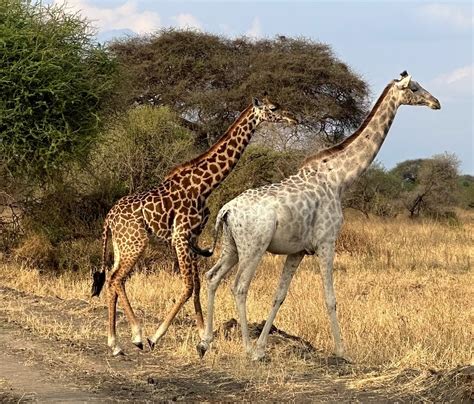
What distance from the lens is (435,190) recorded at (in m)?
37.1

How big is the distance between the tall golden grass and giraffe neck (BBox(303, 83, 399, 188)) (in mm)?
1774

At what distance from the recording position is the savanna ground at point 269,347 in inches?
257

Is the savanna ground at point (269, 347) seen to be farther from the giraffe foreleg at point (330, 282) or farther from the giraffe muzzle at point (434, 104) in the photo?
the giraffe muzzle at point (434, 104)

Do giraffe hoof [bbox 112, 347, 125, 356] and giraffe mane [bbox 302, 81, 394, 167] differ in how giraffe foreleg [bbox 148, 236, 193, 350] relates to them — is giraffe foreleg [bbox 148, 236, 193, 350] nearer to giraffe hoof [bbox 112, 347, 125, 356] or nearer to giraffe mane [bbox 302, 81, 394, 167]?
giraffe hoof [bbox 112, 347, 125, 356]

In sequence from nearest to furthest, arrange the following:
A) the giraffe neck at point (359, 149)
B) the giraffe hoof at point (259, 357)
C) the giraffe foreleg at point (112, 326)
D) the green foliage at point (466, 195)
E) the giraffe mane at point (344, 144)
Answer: the giraffe hoof at point (259, 357), the giraffe foreleg at point (112, 326), the giraffe neck at point (359, 149), the giraffe mane at point (344, 144), the green foliage at point (466, 195)

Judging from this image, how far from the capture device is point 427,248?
1998 centimetres

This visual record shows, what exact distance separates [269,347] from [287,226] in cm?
128

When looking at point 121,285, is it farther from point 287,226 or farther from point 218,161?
point 287,226

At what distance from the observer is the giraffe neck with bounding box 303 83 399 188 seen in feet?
27.6

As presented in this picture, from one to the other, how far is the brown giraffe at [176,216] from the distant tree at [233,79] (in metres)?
17.5

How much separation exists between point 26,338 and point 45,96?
256 inches

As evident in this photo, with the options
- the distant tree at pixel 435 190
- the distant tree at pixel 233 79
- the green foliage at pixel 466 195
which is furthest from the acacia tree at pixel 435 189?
the distant tree at pixel 233 79

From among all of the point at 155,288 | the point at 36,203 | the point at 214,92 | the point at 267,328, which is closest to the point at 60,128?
the point at 36,203

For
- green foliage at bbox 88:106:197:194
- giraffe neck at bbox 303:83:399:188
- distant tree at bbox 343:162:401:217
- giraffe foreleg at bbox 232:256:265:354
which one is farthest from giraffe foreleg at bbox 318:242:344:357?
distant tree at bbox 343:162:401:217
